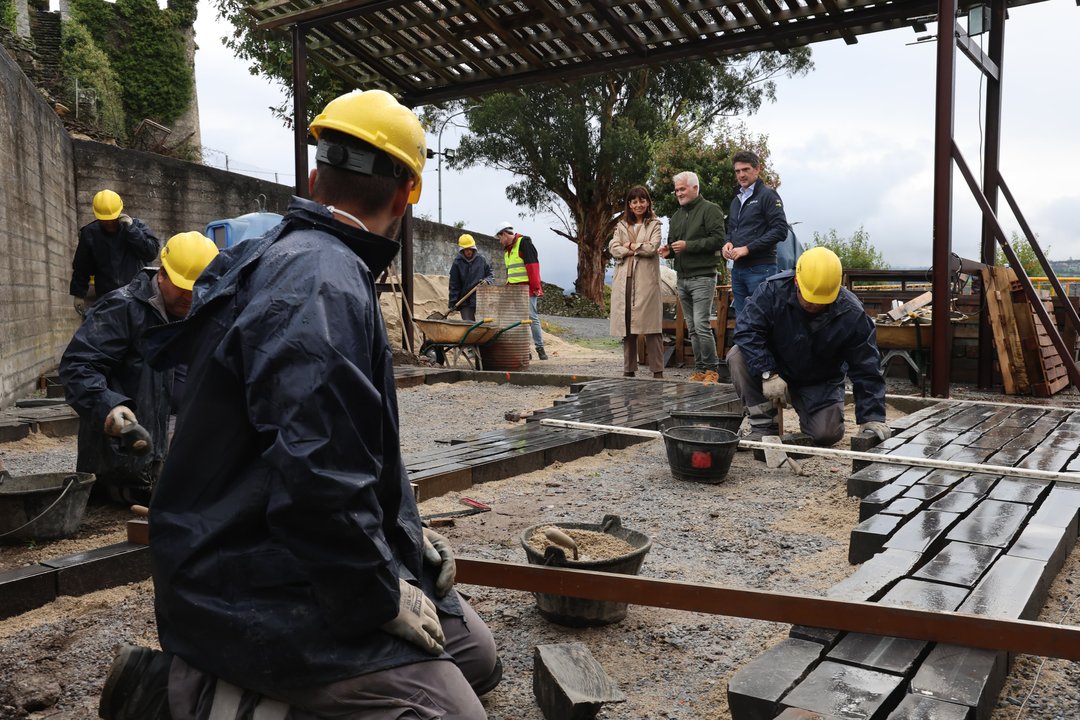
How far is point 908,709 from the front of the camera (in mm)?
1942

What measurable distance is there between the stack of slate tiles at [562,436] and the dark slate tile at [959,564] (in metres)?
2.49

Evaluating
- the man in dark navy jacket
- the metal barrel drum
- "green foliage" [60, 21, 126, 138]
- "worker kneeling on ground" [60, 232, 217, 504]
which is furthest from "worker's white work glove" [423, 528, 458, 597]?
"green foliage" [60, 21, 126, 138]

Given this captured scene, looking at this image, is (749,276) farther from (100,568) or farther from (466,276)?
(100,568)

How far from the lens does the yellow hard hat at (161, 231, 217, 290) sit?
12.0ft

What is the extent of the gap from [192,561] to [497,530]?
244 centimetres

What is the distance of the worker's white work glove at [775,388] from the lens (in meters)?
5.29

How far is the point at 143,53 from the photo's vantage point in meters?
22.4

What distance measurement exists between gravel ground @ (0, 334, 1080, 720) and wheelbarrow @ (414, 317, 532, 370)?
15.1 feet

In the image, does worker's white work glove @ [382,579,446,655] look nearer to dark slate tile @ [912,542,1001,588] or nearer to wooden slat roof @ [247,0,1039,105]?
dark slate tile @ [912,542,1001,588]

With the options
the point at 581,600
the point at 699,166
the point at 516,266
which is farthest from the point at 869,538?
the point at 699,166

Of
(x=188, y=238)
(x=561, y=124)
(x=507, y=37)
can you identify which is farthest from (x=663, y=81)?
(x=188, y=238)

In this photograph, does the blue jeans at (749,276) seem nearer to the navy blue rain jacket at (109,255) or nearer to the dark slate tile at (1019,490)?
the dark slate tile at (1019,490)

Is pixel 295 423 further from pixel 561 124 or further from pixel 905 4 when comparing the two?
pixel 561 124

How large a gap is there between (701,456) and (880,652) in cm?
249
